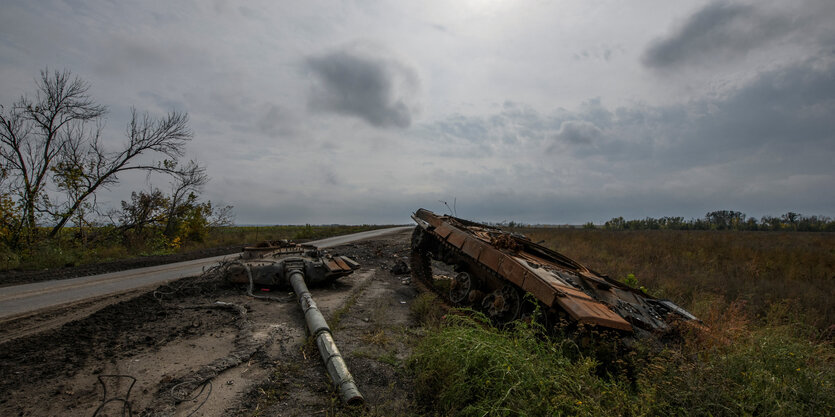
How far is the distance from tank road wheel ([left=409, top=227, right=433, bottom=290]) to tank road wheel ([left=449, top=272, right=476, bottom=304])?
5.70ft

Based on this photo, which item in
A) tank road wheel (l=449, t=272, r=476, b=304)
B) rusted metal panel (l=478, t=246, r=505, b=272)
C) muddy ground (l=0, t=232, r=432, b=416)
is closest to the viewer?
muddy ground (l=0, t=232, r=432, b=416)

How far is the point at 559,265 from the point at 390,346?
354cm

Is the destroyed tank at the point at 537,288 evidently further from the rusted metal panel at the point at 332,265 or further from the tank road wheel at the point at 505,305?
the rusted metal panel at the point at 332,265

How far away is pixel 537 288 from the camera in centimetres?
521

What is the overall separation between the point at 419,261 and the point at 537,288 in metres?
5.45

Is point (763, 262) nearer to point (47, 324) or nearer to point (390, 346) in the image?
point (390, 346)

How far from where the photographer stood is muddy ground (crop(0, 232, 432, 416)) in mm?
3568

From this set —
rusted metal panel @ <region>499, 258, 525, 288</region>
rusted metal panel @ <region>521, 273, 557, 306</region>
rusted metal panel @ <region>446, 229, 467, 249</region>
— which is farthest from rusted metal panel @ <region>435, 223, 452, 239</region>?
rusted metal panel @ <region>521, 273, 557, 306</region>

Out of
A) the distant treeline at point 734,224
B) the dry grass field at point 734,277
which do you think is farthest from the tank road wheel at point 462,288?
the distant treeline at point 734,224

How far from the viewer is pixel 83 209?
600 inches

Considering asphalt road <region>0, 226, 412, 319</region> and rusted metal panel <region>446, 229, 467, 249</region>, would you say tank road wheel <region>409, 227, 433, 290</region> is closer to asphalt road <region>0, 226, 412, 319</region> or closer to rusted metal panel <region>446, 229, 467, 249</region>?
rusted metal panel <region>446, 229, 467, 249</region>

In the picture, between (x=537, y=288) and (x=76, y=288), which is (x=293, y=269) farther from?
(x=537, y=288)

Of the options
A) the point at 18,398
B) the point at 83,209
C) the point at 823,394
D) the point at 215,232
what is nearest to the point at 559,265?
the point at 823,394

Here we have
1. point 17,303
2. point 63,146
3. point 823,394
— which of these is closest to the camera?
point 823,394
